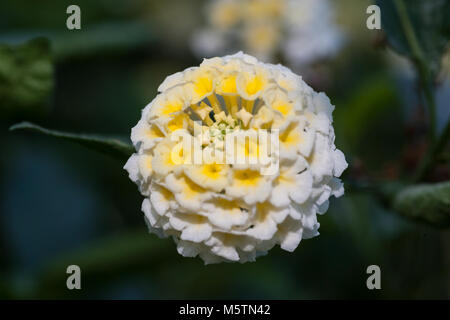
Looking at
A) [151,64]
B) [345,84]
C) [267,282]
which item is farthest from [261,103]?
[151,64]

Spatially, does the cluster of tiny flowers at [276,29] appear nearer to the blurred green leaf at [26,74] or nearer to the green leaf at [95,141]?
the blurred green leaf at [26,74]

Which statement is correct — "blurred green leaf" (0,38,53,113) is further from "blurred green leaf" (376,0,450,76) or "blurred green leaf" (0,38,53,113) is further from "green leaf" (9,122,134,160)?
"blurred green leaf" (376,0,450,76)

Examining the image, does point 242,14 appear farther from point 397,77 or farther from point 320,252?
point 320,252

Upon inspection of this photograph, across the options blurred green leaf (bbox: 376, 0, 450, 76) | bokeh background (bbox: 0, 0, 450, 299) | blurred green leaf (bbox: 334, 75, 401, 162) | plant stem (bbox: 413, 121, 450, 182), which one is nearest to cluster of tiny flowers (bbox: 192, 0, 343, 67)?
bokeh background (bbox: 0, 0, 450, 299)

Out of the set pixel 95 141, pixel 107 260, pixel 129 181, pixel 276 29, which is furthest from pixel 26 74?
pixel 276 29

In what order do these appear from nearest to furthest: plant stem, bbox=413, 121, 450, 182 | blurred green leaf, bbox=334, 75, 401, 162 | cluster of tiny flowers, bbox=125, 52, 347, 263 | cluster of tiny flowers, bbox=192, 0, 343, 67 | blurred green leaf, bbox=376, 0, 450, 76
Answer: cluster of tiny flowers, bbox=125, 52, 347, 263, plant stem, bbox=413, 121, 450, 182, blurred green leaf, bbox=376, 0, 450, 76, blurred green leaf, bbox=334, 75, 401, 162, cluster of tiny flowers, bbox=192, 0, 343, 67

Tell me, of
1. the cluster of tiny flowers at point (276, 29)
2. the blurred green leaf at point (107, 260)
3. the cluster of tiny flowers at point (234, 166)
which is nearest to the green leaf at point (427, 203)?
the cluster of tiny flowers at point (234, 166)

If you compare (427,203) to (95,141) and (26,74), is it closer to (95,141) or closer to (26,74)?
(95,141)
